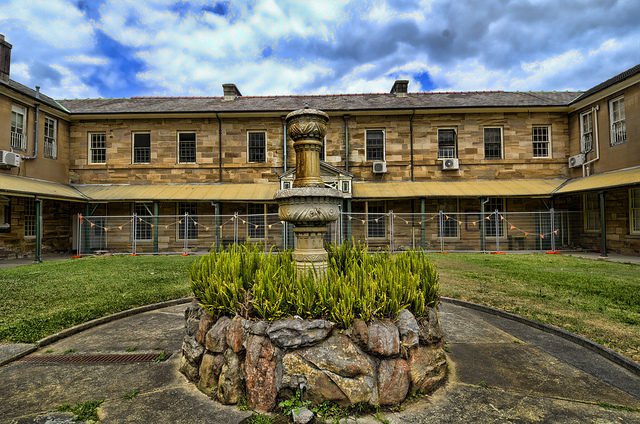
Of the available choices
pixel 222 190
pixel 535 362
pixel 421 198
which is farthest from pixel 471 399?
pixel 222 190

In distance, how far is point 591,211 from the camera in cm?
1638

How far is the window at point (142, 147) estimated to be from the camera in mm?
18312

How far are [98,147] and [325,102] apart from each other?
13344 mm

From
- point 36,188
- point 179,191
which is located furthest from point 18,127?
point 179,191

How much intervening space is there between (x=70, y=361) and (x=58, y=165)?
57.8 ft

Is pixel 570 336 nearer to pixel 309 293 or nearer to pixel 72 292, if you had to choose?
pixel 309 293

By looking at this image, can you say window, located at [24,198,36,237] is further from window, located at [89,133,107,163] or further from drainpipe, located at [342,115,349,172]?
drainpipe, located at [342,115,349,172]

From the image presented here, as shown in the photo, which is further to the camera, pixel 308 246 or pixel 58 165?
pixel 58 165

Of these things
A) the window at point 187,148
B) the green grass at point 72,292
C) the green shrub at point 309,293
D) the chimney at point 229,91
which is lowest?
the green grass at point 72,292

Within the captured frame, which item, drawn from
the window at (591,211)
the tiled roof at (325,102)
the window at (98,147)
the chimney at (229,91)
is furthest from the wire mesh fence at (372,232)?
the chimney at (229,91)

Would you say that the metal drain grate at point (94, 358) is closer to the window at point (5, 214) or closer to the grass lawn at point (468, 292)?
the grass lawn at point (468, 292)

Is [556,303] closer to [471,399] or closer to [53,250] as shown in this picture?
[471,399]

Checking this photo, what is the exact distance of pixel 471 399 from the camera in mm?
3236

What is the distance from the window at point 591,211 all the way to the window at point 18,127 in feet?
90.1
